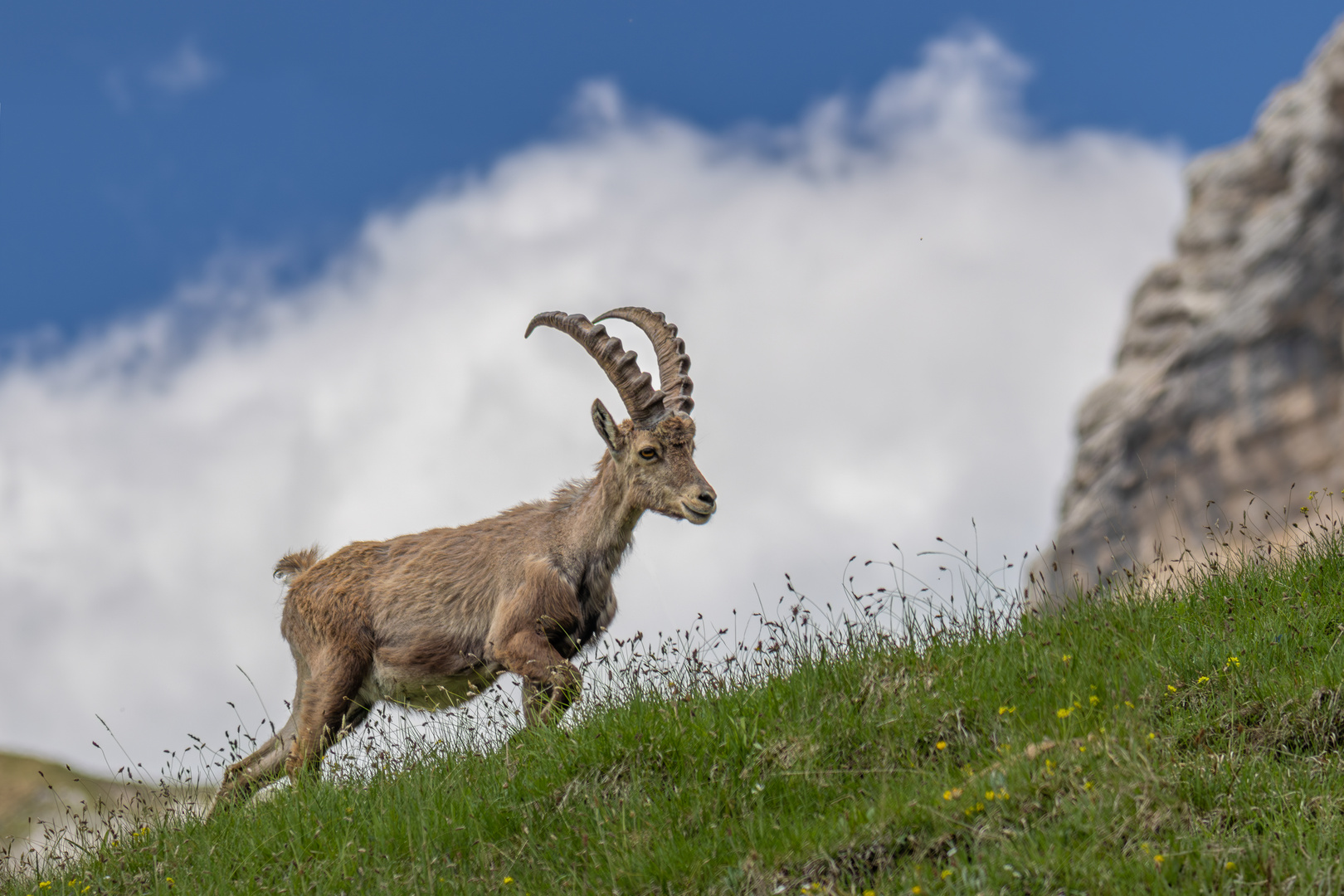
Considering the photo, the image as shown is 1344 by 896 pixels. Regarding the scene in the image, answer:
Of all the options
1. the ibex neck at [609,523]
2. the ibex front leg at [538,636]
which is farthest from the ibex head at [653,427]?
the ibex front leg at [538,636]

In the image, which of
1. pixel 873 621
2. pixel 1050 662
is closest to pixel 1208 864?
pixel 1050 662

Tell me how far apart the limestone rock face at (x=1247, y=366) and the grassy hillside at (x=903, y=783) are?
126ft

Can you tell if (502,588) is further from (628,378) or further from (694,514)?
(628,378)

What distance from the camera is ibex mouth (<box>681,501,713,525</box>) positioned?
366 inches

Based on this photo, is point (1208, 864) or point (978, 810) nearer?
point (1208, 864)

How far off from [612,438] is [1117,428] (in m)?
45.4

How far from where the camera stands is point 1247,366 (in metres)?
47.8

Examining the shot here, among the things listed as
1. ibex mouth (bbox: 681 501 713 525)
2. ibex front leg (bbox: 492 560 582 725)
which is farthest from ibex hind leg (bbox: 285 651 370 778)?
ibex mouth (bbox: 681 501 713 525)

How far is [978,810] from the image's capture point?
5656 mm

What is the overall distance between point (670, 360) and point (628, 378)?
0.62m

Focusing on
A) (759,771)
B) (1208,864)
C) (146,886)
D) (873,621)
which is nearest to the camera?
(1208,864)

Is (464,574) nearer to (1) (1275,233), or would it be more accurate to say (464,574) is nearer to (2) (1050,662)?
(2) (1050,662)

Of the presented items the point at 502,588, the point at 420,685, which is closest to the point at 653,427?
the point at 502,588

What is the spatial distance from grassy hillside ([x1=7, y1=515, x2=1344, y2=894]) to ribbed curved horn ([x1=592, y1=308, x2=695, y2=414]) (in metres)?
2.80
